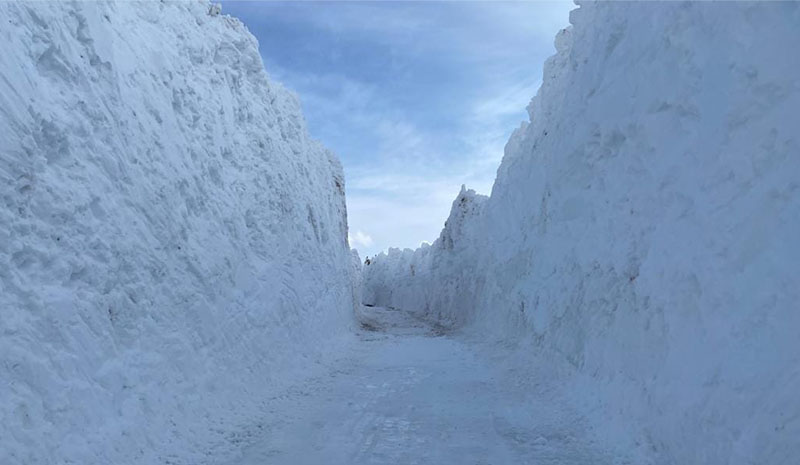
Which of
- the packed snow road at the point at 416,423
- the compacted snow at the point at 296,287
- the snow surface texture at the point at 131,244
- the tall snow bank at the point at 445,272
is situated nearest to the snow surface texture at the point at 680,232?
the compacted snow at the point at 296,287

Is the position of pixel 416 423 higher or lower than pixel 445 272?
lower

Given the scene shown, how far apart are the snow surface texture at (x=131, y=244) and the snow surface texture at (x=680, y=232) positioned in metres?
6.74

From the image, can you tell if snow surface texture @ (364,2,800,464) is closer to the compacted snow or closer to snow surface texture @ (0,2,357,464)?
the compacted snow

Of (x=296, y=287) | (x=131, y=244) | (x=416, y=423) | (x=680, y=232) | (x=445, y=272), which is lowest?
(x=416, y=423)

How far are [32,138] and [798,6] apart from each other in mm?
9826

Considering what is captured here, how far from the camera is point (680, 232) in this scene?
7.95 metres

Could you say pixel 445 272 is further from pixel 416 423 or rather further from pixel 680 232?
pixel 680 232

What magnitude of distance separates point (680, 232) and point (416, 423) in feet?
17.7

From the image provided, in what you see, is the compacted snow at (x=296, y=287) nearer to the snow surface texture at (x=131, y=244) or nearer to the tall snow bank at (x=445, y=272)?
the snow surface texture at (x=131, y=244)

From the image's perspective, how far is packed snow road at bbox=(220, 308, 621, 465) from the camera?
300 inches

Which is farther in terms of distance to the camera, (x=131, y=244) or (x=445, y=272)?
(x=445, y=272)

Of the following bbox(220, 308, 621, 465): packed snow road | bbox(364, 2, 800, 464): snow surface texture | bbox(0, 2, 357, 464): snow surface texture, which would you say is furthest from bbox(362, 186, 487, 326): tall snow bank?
bbox(0, 2, 357, 464): snow surface texture

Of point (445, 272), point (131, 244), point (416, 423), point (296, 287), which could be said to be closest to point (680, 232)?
point (416, 423)

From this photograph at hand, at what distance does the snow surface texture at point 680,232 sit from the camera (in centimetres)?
580
